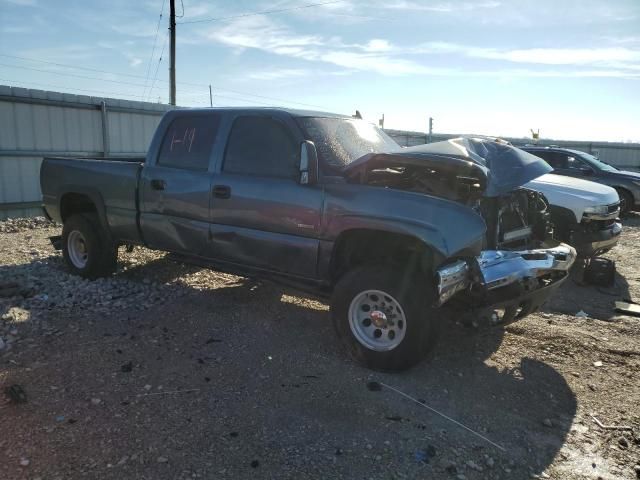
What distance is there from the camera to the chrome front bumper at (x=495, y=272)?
3.54m

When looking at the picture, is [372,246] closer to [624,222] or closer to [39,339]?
[39,339]

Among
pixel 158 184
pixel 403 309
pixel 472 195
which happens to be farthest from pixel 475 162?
pixel 158 184

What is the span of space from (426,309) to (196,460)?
185 cm

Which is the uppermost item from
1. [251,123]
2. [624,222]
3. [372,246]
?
[251,123]

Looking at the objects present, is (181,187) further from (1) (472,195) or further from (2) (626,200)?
(2) (626,200)

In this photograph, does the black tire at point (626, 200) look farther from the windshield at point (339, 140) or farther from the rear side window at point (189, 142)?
the rear side window at point (189, 142)

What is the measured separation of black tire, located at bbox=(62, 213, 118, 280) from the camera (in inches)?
237

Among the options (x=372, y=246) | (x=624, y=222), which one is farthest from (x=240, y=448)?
(x=624, y=222)

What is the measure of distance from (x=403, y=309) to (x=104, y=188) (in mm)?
3866

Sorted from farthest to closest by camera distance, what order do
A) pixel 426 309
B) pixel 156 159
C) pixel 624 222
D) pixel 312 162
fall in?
pixel 624 222, pixel 156 159, pixel 312 162, pixel 426 309

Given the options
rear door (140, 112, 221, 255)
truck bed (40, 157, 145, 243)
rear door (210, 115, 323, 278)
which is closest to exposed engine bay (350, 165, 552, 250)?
rear door (210, 115, 323, 278)

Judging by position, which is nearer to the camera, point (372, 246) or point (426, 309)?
point (426, 309)

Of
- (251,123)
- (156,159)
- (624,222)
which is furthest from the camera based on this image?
(624,222)

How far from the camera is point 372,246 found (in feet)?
13.6
